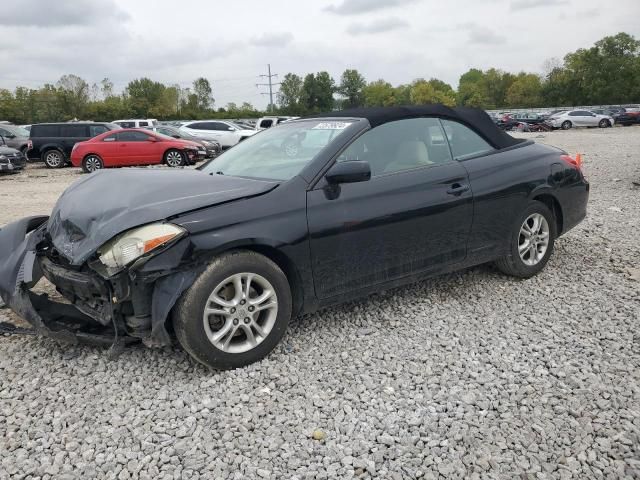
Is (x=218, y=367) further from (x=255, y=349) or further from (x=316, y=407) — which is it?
(x=316, y=407)

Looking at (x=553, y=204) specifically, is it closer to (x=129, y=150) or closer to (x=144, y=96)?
(x=129, y=150)

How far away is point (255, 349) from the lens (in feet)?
10.8

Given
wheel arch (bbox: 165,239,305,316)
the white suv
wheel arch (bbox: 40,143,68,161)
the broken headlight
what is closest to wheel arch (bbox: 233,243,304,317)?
wheel arch (bbox: 165,239,305,316)

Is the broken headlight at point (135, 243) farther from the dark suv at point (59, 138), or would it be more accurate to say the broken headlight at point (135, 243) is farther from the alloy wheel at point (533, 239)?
the dark suv at point (59, 138)

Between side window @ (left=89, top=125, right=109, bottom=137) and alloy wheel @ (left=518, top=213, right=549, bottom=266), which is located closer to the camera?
alloy wheel @ (left=518, top=213, right=549, bottom=266)

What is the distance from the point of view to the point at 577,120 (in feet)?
124

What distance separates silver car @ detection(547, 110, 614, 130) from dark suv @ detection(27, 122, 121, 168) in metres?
30.6

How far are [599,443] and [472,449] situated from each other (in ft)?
2.00

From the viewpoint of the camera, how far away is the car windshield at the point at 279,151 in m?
3.79

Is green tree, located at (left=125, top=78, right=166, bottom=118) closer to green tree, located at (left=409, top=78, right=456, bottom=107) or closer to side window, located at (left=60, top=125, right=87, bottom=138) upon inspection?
green tree, located at (left=409, top=78, right=456, bottom=107)

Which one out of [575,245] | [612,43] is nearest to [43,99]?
[575,245]

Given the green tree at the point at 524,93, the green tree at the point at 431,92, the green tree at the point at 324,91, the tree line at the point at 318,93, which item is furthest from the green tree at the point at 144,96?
the green tree at the point at 524,93

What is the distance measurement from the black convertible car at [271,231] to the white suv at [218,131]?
19.4m

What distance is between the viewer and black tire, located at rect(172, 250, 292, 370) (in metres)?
3.03
